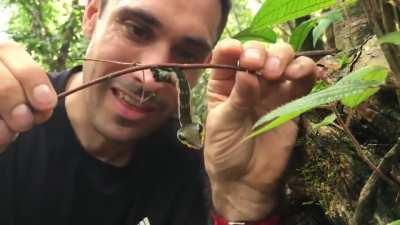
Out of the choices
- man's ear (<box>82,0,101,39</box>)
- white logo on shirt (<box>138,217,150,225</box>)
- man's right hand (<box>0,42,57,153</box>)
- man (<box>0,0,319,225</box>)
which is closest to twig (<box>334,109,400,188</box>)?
man (<box>0,0,319,225</box>)

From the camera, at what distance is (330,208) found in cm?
114

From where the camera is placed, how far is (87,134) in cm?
187

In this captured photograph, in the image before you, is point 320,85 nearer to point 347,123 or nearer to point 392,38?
point 347,123

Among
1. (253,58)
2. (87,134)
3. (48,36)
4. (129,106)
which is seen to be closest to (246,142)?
(253,58)

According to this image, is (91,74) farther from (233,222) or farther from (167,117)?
(233,222)

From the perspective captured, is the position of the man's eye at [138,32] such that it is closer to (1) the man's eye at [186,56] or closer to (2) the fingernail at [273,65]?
(1) the man's eye at [186,56]

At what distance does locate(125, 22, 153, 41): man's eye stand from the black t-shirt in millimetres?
365

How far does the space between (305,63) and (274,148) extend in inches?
14.7

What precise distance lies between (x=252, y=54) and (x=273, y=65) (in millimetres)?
52

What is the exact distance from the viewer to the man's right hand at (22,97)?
0.87m

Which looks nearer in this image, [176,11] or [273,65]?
[273,65]

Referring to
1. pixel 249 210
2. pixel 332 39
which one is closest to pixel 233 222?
pixel 249 210

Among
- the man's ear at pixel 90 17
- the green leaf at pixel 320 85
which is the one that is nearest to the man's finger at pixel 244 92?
the green leaf at pixel 320 85

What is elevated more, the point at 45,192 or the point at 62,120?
the point at 62,120
